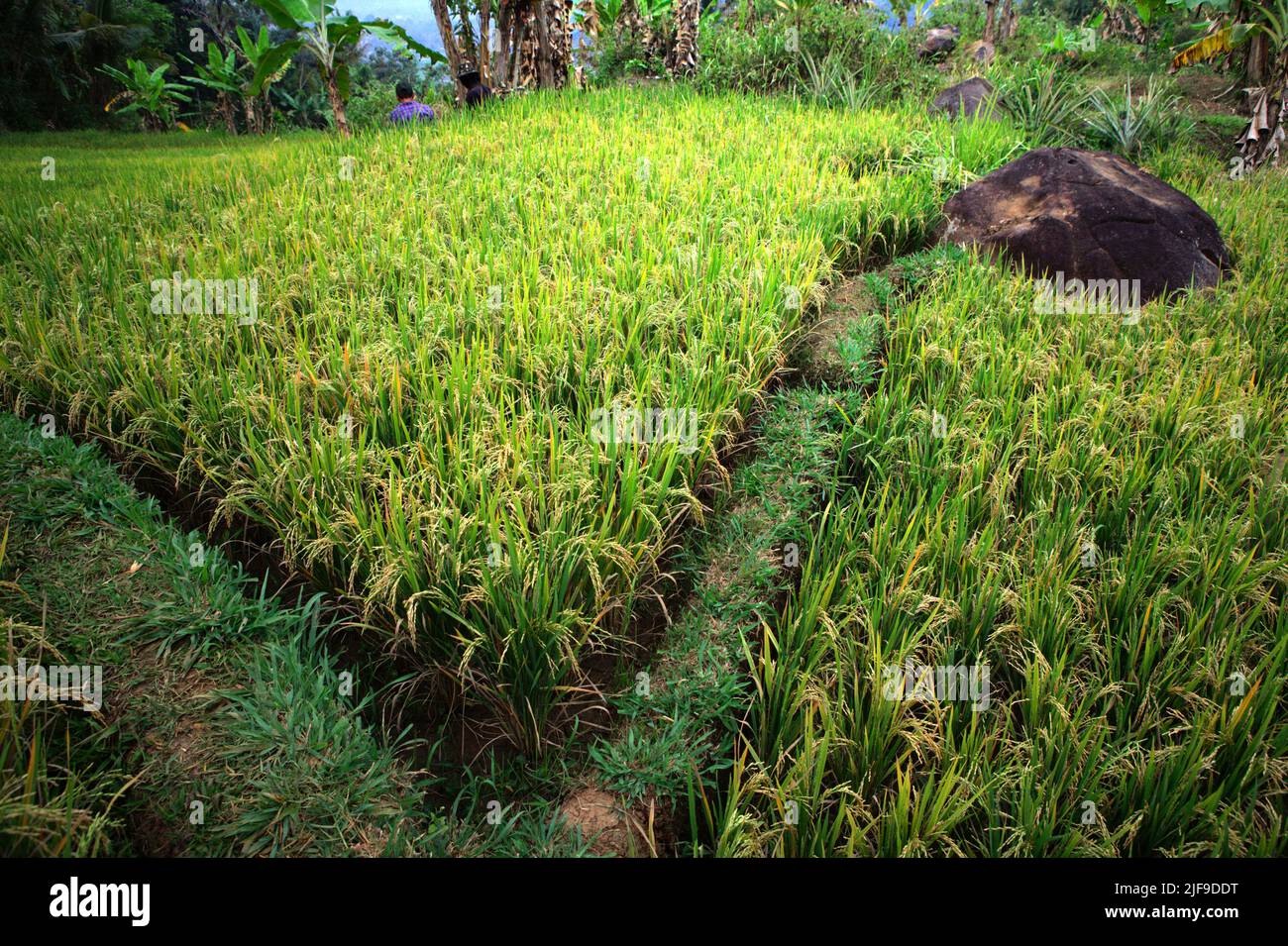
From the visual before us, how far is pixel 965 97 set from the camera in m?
8.56

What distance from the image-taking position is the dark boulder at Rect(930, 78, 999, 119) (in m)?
8.33

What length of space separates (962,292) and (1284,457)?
1757 millimetres

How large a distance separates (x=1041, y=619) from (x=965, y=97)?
8.88 m

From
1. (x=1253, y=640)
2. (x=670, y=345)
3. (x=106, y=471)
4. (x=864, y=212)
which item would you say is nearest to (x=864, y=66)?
(x=864, y=212)

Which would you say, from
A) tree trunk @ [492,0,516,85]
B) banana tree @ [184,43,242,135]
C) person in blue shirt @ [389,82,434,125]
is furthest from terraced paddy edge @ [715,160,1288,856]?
banana tree @ [184,43,242,135]

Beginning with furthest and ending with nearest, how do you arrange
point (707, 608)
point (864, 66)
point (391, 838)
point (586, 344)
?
point (864, 66), point (586, 344), point (707, 608), point (391, 838)

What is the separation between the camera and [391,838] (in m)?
1.50

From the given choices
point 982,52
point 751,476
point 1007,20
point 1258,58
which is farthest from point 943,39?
point 751,476

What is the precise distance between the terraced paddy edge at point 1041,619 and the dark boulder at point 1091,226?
114 cm

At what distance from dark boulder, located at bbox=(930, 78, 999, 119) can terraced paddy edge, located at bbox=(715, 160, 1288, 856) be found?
627cm

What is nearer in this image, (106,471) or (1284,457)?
(106,471)

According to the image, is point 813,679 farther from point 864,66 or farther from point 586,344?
point 864,66

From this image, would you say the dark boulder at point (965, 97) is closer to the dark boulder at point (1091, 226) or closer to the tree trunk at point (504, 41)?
the dark boulder at point (1091, 226)

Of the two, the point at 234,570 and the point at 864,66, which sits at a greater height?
the point at 864,66
